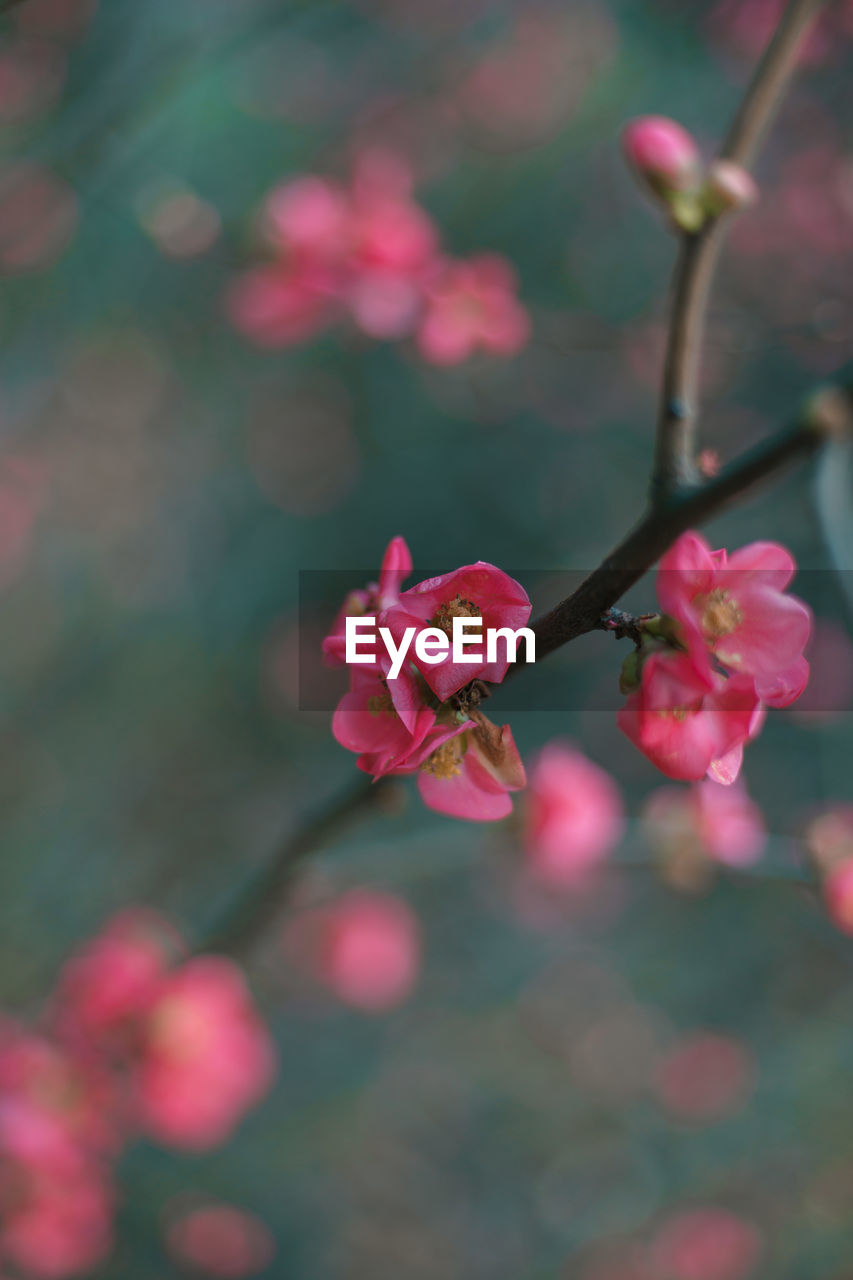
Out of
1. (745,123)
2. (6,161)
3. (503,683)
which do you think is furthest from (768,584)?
(6,161)

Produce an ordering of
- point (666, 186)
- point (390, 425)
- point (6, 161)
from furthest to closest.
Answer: point (390, 425) < point (6, 161) < point (666, 186)

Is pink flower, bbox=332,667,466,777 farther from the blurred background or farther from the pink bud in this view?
the blurred background

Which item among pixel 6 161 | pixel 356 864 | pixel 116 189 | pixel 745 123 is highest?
pixel 116 189

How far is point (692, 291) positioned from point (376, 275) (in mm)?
832

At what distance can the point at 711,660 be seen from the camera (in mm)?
460

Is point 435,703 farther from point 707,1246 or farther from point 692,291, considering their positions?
point 707,1246

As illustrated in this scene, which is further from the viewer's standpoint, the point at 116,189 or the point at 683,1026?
the point at 683,1026

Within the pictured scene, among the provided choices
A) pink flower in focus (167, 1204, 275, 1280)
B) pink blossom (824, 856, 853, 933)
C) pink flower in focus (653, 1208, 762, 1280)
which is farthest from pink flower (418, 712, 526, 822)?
pink flower in focus (653, 1208, 762, 1280)

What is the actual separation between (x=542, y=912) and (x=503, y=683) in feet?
7.50

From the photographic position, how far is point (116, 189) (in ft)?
5.61

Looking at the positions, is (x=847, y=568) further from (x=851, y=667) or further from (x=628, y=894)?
(x=628, y=894)

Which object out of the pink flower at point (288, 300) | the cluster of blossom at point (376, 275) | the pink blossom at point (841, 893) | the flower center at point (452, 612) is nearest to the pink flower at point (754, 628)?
the flower center at point (452, 612)

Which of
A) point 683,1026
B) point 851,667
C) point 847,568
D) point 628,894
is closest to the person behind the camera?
point 847,568

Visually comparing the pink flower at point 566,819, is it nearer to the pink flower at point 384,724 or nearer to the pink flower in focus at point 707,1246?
the pink flower at point 384,724
